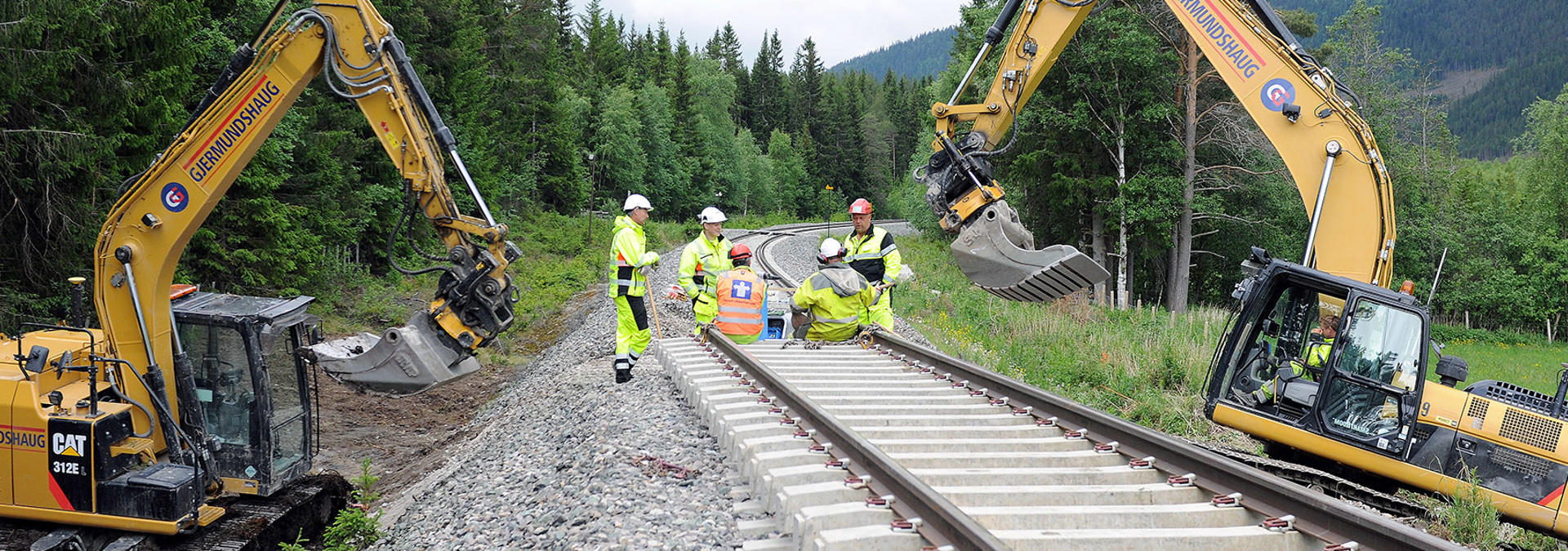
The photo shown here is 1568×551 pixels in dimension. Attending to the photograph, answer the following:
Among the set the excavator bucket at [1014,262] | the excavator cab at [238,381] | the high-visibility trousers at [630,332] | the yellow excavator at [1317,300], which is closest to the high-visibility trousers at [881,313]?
the yellow excavator at [1317,300]

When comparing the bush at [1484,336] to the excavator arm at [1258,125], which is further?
the bush at [1484,336]

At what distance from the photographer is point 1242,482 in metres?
4.92

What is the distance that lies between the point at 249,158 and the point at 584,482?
3.31 m

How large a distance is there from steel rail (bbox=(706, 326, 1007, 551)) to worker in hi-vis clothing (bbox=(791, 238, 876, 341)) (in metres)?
2.31

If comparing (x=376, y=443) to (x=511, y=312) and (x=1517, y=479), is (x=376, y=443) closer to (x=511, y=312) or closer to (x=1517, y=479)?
(x=511, y=312)

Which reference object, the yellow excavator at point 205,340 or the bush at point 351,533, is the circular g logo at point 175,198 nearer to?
the yellow excavator at point 205,340

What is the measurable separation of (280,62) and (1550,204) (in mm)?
50009

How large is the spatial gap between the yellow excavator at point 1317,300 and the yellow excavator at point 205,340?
418 centimetres

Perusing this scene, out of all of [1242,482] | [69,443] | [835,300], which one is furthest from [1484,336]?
[69,443]

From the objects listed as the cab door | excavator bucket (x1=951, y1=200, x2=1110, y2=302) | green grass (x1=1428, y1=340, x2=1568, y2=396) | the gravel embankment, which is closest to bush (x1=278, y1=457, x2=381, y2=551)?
the gravel embankment

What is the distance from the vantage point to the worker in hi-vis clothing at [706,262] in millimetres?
9328

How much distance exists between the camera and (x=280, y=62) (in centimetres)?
630

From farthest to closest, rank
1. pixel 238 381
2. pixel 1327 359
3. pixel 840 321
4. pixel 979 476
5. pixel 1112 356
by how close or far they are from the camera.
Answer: pixel 1112 356
pixel 840 321
pixel 238 381
pixel 1327 359
pixel 979 476

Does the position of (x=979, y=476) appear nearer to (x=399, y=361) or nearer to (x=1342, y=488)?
(x=1342, y=488)
